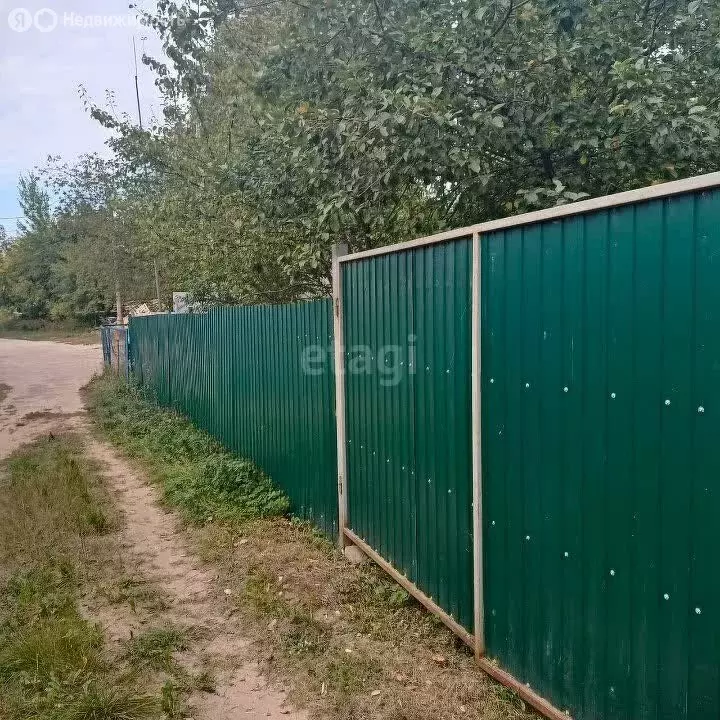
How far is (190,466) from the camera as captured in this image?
22.5ft

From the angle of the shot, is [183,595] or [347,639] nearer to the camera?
[347,639]

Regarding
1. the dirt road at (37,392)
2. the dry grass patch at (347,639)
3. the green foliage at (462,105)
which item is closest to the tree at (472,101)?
the green foliage at (462,105)

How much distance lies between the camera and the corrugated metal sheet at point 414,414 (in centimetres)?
311

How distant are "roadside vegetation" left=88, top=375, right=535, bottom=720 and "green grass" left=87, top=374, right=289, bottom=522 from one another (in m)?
0.02

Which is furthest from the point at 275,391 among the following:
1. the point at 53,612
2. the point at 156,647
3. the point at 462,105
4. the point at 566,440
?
the point at 566,440

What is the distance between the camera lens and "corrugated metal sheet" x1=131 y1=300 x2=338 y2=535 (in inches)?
189

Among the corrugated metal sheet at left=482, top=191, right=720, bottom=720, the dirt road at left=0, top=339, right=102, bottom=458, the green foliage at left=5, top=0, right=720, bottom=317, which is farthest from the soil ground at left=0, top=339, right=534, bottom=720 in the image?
the dirt road at left=0, top=339, right=102, bottom=458

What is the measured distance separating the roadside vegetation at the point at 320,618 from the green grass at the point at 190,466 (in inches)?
0.7

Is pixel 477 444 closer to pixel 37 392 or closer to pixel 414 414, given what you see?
pixel 414 414

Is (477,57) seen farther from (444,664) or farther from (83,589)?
(83,589)

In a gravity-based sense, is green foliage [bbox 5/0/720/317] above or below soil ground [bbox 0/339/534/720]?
above

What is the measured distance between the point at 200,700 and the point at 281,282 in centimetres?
659

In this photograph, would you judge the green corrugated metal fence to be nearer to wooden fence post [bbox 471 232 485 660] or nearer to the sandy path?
wooden fence post [bbox 471 232 485 660]

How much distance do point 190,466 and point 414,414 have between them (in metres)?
4.05
